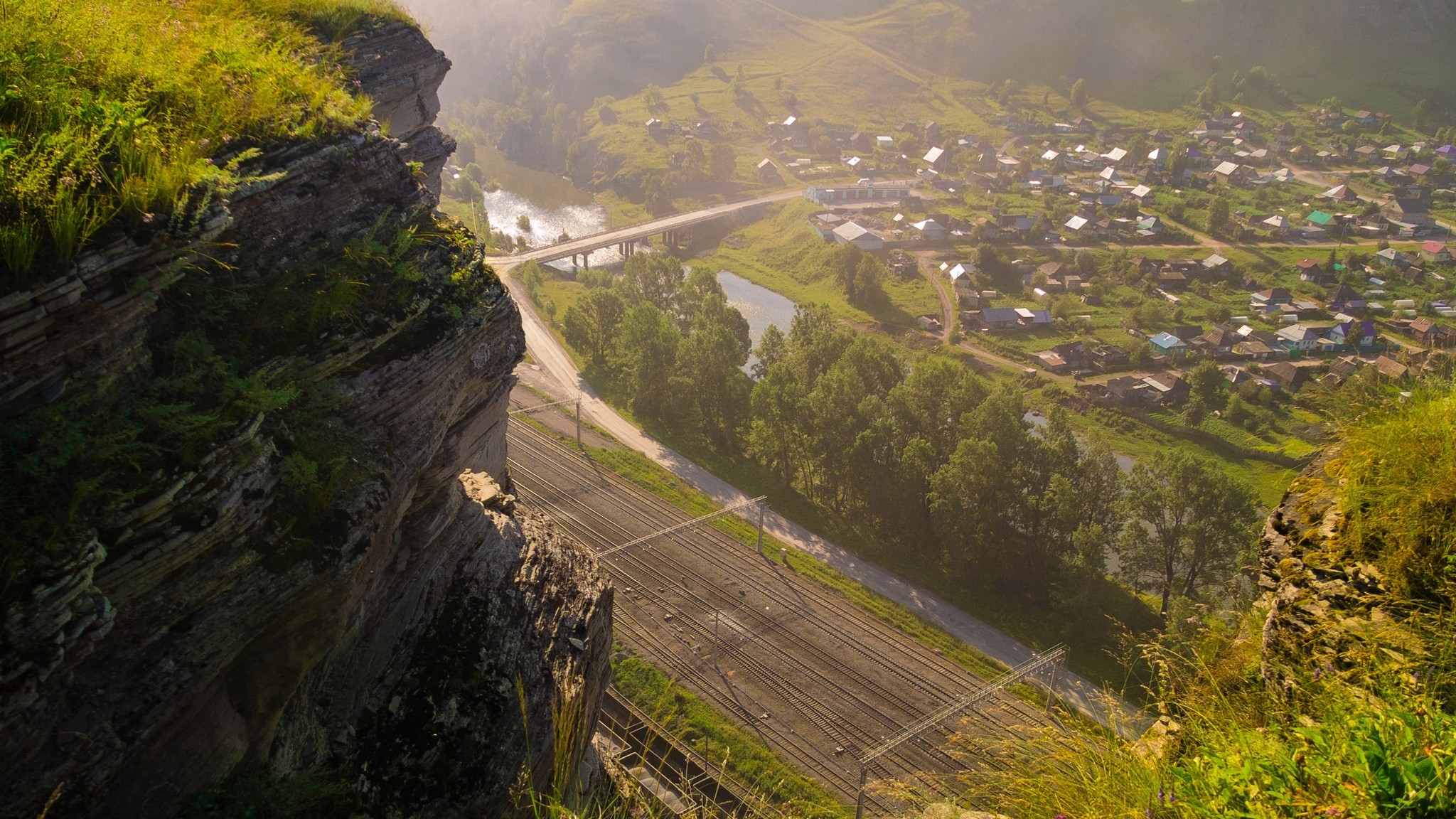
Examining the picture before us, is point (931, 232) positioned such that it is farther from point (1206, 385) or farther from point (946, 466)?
point (946, 466)

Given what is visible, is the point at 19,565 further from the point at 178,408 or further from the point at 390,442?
the point at 390,442

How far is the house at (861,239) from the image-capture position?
73.9 m

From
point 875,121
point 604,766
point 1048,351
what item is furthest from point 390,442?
point 875,121

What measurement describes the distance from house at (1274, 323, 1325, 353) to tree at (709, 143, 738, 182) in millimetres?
59036

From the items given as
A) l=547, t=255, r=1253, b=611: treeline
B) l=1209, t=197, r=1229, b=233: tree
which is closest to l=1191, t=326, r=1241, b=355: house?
l=1209, t=197, r=1229, b=233: tree

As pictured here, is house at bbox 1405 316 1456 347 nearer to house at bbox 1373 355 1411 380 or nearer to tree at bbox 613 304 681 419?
house at bbox 1373 355 1411 380

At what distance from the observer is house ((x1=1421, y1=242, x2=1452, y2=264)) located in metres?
71.4

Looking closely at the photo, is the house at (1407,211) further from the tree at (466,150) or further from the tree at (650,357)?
the tree at (466,150)

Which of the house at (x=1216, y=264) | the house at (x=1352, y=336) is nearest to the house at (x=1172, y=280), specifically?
the house at (x=1216, y=264)

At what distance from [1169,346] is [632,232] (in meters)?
47.6

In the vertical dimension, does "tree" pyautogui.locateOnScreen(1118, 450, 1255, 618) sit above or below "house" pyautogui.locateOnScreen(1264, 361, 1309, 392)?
above

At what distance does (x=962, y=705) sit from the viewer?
80.7 feet

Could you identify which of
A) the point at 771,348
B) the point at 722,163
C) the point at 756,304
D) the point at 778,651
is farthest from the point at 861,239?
the point at 778,651

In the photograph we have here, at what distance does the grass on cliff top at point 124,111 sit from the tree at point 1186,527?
102ft
